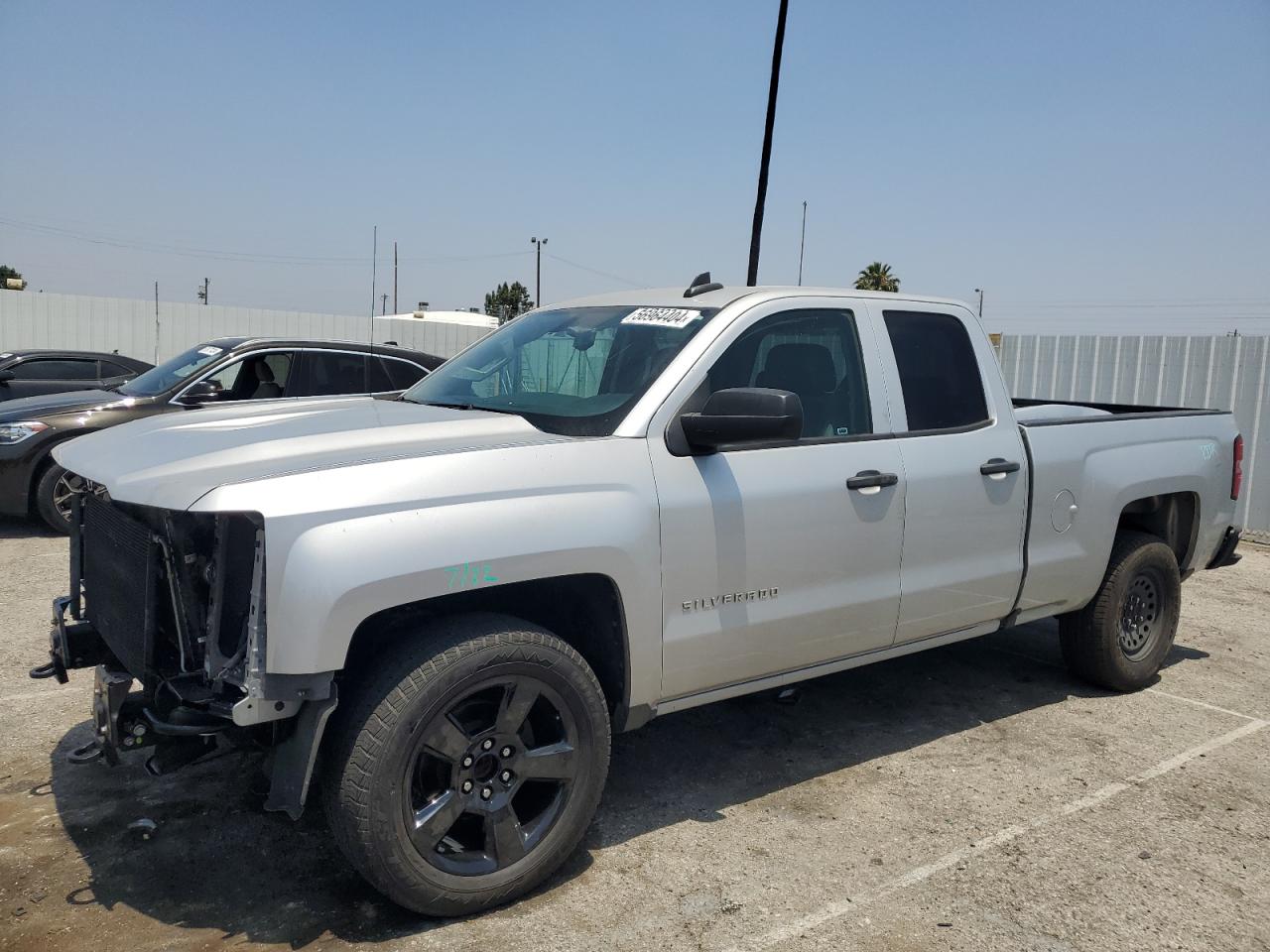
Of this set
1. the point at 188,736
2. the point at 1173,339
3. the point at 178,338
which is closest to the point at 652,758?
the point at 188,736

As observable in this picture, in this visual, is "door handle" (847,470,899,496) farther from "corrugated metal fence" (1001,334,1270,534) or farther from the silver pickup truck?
"corrugated metal fence" (1001,334,1270,534)

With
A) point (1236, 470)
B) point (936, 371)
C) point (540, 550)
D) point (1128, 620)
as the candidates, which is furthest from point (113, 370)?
point (1236, 470)

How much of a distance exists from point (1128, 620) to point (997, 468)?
65.7 inches

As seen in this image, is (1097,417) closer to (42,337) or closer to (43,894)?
(43,894)

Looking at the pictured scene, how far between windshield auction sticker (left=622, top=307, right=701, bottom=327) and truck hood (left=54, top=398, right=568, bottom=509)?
28.6 inches

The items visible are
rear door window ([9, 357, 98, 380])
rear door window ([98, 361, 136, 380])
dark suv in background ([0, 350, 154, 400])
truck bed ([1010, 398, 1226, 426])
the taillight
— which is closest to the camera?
truck bed ([1010, 398, 1226, 426])

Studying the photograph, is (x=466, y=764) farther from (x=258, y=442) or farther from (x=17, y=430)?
(x=17, y=430)

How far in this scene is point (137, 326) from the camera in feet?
71.1

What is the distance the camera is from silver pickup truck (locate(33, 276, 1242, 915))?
284 cm

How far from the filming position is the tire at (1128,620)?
525 centimetres

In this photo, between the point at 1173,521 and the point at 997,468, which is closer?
the point at 997,468

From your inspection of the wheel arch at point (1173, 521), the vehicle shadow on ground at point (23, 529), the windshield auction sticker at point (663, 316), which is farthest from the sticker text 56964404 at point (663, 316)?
the vehicle shadow on ground at point (23, 529)

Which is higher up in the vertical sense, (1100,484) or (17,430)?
(1100,484)

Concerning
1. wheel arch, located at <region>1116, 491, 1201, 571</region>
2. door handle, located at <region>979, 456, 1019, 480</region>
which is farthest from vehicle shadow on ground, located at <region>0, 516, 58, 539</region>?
wheel arch, located at <region>1116, 491, 1201, 571</region>
